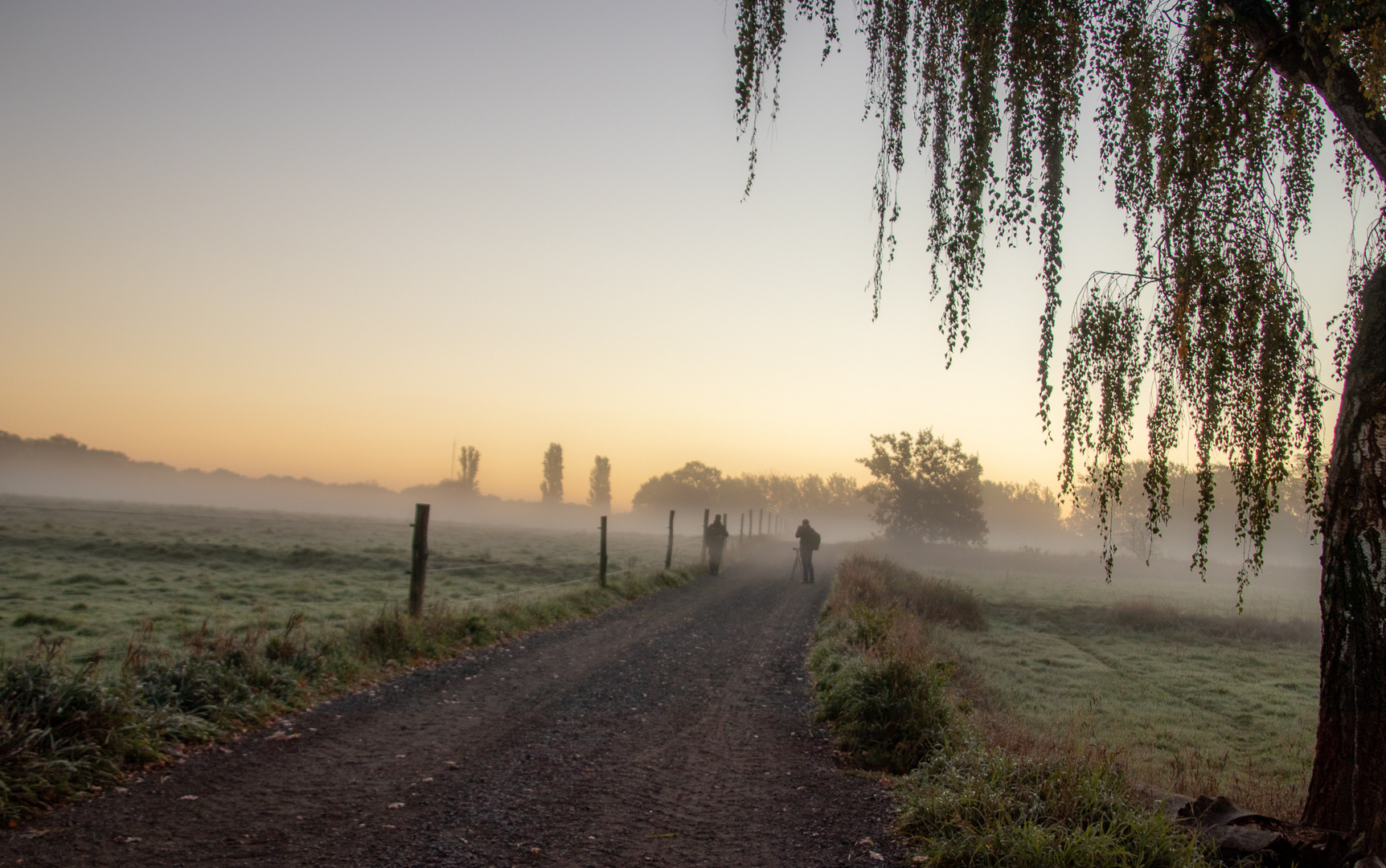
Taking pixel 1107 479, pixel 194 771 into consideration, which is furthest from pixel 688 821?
pixel 1107 479

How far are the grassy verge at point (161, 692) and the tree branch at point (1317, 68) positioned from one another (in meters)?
8.82

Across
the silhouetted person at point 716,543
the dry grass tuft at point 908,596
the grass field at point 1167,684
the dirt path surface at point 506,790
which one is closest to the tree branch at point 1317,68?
the grass field at point 1167,684

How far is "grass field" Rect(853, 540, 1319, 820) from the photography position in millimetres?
8039

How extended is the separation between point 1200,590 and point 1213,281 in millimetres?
47983

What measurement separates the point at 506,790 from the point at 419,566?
6219 mm

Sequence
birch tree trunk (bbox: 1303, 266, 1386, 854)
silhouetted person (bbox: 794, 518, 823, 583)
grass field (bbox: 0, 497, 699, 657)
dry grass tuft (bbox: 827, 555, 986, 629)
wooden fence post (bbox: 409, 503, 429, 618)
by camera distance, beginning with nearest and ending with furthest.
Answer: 1. birch tree trunk (bbox: 1303, 266, 1386, 854)
2. wooden fence post (bbox: 409, 503, 429, 618)
3. grass field (bbox: 0, 497, 699, 657)
4. dry grass tuft (bbox: 827, 555, 986, 629)
5. silhouetted person (bbox: 794, 518, 823, 583)

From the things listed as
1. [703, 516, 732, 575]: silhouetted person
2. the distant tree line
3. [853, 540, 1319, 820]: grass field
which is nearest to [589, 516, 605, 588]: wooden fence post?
[853, 540, 1319, 820]: grass field

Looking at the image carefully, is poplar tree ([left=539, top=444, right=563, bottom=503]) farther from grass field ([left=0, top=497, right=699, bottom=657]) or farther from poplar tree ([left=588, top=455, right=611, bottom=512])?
grass field ([left=0, top=497, right=699, bottom=657])

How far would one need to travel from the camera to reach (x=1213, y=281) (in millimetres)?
4727

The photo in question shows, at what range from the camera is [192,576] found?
1945cm

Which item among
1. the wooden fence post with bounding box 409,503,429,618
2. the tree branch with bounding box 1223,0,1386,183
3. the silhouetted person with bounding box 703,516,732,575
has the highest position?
the tree branch with bounding box 1223,0,1386,183

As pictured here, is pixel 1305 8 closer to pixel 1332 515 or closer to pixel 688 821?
pixel 1332 515

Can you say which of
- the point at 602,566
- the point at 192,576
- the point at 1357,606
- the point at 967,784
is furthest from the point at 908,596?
the point at 192,576

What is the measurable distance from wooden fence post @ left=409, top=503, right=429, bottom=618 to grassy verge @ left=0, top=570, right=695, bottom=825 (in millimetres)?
475
